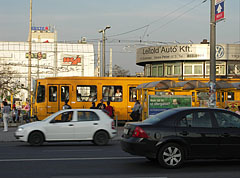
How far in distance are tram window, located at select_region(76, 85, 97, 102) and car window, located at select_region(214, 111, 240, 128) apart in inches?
712

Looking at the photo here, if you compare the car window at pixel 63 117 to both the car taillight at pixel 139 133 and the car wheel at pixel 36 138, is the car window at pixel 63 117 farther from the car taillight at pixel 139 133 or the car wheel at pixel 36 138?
the car taillight at pixel 139 133

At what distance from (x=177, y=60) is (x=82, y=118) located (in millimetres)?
32796

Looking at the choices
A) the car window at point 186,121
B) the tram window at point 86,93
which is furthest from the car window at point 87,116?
the tram window at point 86,93

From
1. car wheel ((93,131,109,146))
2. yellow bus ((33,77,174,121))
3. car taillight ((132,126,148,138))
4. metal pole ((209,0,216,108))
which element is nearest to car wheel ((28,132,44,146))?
car wheel ((93,131,109,146))

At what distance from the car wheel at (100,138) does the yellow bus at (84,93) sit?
10.5 metres

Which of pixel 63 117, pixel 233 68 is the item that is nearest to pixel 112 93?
pixel 63 117

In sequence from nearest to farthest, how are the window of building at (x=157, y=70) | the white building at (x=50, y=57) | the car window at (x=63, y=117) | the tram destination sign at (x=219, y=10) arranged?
the car window at (x=63, y=117)
the tram destination sign at (x=219, y=10)
the window of building at (x=157, y=70)
the white building at (x=50, y=57)

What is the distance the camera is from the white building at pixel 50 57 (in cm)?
10262

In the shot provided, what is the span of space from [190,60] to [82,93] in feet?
73.9

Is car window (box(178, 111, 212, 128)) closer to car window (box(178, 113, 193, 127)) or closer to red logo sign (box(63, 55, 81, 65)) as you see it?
car window (box(178, 113, 193, 127))

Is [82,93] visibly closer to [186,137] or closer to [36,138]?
[36,138]

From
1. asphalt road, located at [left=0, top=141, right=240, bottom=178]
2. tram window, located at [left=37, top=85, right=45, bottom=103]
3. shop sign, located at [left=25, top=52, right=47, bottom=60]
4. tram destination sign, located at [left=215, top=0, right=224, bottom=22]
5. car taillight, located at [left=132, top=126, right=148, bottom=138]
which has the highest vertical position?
shop sign, located at [left=25, top=52, right=47, bottom=60]

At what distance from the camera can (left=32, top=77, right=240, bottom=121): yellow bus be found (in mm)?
28172

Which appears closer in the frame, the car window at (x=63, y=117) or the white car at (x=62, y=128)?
the white car at (x=62, y=128)
